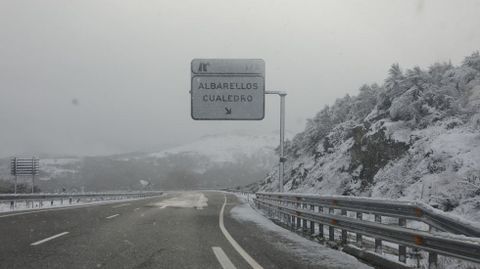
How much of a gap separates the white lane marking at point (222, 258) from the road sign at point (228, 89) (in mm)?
10485

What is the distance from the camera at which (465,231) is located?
5391mm

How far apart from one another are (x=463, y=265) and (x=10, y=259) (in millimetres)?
6509

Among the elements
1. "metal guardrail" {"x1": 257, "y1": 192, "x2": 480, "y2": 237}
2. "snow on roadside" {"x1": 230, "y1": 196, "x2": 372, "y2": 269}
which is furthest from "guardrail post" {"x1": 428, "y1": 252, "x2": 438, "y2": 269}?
"snow on roadside" {"x1": 230, "y1": 196, "x2": 372, "y2": 269}

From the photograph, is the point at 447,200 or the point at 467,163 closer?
the point at 447,200

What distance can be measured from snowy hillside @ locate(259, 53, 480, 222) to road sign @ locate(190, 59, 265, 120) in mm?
6261

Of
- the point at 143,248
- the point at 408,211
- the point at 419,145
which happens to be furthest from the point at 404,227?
the point at 419,145

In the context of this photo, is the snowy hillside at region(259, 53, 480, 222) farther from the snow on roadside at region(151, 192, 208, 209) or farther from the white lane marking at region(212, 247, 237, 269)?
the white lane marking at region(212, 247, 237, 269)

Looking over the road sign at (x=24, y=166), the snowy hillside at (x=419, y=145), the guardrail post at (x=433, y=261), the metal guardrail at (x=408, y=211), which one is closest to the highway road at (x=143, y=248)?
the metal guardrail at (x=408, y=211)

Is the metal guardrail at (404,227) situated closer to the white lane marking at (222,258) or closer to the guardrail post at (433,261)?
the guardrail post at (433,261)

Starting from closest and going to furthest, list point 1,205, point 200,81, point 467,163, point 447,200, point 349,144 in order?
point 447,200
point 467,163
point 200,81
point 1,205
point 349,144

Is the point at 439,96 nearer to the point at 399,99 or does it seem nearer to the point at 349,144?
the point at 399,99

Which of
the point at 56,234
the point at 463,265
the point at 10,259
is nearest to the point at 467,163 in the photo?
the point at 463,265

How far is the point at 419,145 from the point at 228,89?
331 inches

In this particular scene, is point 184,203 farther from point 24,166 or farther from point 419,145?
point 24,166
